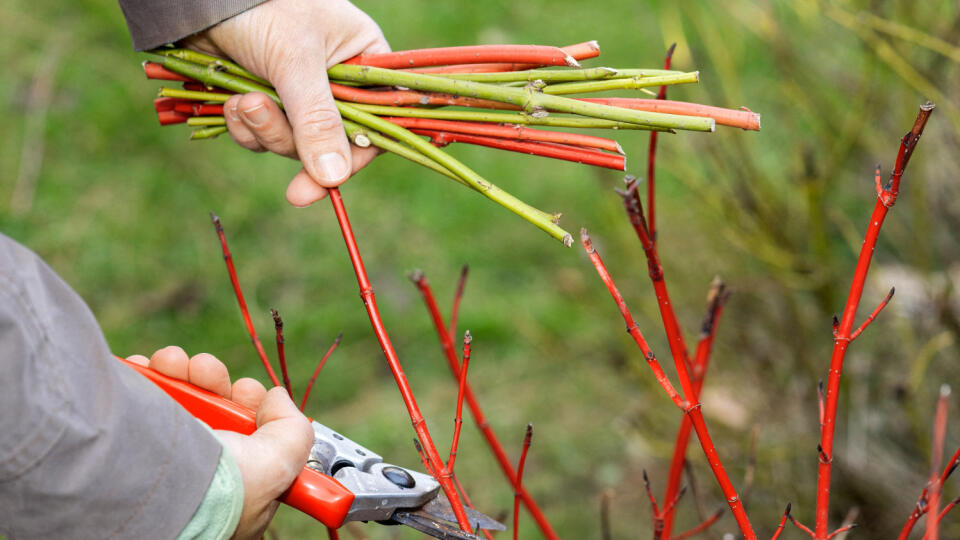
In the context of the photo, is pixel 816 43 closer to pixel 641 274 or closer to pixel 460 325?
pixel 641 274

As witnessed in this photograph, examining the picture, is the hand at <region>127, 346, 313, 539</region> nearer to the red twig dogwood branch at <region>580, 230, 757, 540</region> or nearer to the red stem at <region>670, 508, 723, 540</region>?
the red twig dogwood branch at <region>580, 230, 757, 540</region>

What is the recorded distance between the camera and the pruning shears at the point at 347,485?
123cm

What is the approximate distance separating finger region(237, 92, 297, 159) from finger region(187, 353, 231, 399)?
557 mm

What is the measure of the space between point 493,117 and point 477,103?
0.09 m

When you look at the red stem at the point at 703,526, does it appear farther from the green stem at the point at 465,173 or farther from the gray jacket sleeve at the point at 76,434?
the gray jacket sleeve at the point at 76,434

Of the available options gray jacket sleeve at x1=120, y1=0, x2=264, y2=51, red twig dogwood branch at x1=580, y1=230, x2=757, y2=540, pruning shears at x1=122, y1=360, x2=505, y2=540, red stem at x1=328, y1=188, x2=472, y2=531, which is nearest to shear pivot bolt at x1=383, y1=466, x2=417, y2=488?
pruning shears at x1=122, y1=360, x2=505, y2=540

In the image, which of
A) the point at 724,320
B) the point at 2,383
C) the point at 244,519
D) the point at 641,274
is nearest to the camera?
the point at 2,383

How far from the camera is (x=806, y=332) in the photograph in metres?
2.41

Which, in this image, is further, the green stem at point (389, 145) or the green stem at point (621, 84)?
the green stem at point (389, 145)

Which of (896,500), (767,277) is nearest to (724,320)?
(767,277)

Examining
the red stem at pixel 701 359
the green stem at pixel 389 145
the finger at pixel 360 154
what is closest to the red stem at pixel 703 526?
the red stem at pixel 701 359

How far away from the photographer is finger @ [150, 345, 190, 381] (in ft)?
4.59

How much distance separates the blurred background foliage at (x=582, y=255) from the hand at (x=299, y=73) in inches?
34.4

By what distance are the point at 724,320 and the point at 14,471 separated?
2393 millimetres
